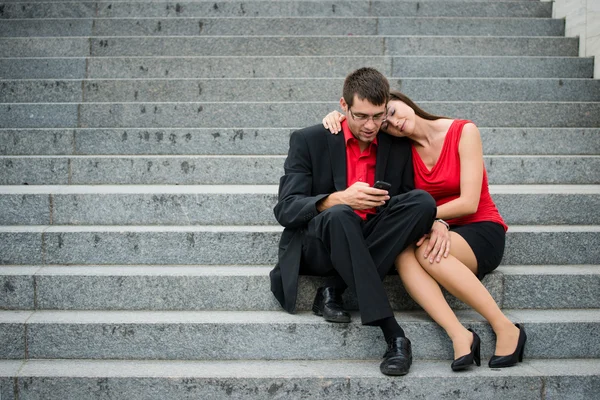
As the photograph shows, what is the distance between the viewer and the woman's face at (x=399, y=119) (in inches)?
139

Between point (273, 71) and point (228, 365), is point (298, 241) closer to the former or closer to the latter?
point (228, 365)

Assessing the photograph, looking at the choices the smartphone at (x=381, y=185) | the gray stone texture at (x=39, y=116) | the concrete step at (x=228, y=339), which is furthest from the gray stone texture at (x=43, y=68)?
the smartphone at (x=381, y=185)

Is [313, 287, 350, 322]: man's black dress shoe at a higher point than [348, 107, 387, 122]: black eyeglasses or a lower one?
lower

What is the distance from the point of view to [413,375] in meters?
3.16

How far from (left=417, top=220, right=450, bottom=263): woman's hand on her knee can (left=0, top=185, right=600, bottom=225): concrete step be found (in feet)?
3.44

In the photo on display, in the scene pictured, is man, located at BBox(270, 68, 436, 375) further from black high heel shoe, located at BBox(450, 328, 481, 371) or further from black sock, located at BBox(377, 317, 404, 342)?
black high heel shoe, located at BBox(450, 328, 481, 371)

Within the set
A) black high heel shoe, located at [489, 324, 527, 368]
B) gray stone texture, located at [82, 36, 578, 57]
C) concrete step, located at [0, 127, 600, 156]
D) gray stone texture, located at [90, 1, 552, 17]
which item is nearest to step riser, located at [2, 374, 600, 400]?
black high heel shoe, located at [489, 324, 527, 368]

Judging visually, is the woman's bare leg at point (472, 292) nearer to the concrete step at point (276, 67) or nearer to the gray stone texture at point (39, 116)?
the concrete step at point (276, 67)

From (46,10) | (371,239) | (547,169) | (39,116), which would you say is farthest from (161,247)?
(46,10)

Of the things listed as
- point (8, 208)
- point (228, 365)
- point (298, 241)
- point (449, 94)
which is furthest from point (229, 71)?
point (228, 365)

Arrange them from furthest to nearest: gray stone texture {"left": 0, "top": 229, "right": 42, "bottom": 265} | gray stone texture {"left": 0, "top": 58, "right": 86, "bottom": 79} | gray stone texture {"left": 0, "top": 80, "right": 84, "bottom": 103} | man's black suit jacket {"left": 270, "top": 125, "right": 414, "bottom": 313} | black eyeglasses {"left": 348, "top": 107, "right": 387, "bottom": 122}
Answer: gray stone texture {"left": 0, "top": 58, "right": 86, "bottom": 79}
gray stone texture {"left": 0, "top": 80, "right": 84, "bottom": 103}
gray stone texture {"left": 0, "top": 229, "right": 42, "bottom": 265}
man's black suit jacket {"left": 270, "top": 125, "right": 414, "bottom": 313}
black eyeglasses {"left": 348, "top": 107, "right": 387, "bottom": 122}

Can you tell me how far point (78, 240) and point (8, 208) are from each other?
61 centimetres

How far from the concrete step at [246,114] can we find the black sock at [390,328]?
2.48m

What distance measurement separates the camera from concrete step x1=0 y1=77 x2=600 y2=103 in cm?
559
